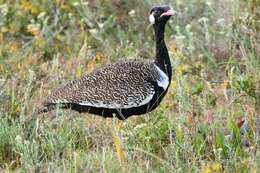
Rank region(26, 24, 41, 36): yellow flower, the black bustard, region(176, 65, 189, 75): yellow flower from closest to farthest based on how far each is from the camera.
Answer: the black bustard < region(176, 65, 189, 75): yellow flower < region(26, 24, 41, 36): yellow flower

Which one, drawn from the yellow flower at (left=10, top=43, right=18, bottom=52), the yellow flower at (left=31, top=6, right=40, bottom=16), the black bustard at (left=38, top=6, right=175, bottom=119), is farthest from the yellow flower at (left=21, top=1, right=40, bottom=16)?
the black bustard at (left=38, top=6, right=175, bottom=119)

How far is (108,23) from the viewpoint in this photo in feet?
26.2

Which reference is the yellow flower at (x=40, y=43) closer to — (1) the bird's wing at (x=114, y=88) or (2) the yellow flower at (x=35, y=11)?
(2) the yellow flower at (x=35, y=11)

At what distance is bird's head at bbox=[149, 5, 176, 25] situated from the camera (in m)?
5.91

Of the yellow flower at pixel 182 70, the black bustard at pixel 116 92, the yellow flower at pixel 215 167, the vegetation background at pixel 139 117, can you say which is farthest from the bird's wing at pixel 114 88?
the yellow flower at pixel 215 167

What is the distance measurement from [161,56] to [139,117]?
49 cm

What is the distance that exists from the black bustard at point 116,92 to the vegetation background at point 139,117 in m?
0.10

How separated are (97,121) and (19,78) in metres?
0.92

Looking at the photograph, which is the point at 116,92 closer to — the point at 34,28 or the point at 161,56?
the point at 161,56

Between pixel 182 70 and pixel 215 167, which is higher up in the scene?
pixel 182 70

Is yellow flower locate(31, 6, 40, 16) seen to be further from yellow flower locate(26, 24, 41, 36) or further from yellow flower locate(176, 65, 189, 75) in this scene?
yellow flower locate(176, 65, 189, 75)

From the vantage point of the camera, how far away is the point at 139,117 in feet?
19.9

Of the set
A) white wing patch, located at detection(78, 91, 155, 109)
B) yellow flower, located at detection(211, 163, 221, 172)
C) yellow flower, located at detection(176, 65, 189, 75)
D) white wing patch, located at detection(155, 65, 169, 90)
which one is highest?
white wing patch, located at detection(155, 65, 169, 90)

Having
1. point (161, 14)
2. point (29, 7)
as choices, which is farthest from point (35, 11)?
point (161, 14)
